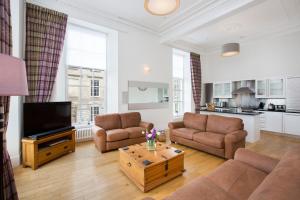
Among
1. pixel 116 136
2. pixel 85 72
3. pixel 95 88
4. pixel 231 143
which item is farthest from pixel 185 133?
pixel 85 72

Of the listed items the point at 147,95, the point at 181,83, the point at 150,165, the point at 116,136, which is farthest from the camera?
the point at 181,83

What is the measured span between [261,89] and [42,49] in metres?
7.05

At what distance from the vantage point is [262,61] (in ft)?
18.4

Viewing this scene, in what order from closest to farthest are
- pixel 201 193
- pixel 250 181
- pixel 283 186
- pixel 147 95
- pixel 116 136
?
pixel 283 186
pixel 201 193
pixel 250 181
pixel 116 136
pixel 147 95

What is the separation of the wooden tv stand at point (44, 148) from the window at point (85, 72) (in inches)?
42.7

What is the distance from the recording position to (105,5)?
3.77 metres

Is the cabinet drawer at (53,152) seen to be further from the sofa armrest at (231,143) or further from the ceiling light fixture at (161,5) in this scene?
the sofa armrest at (231,143)

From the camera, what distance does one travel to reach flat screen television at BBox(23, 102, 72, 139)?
2779mm

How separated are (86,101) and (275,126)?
6207 mm

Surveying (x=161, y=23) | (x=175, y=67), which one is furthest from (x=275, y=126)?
(x=161, y=23)

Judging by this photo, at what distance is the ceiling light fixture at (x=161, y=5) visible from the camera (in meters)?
2.22

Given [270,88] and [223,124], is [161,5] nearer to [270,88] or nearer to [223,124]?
[223,124]

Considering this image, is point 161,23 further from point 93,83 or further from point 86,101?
point 86,101

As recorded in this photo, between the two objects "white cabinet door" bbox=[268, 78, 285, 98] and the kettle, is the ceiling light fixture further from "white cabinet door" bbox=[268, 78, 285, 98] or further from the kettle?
the kettle
